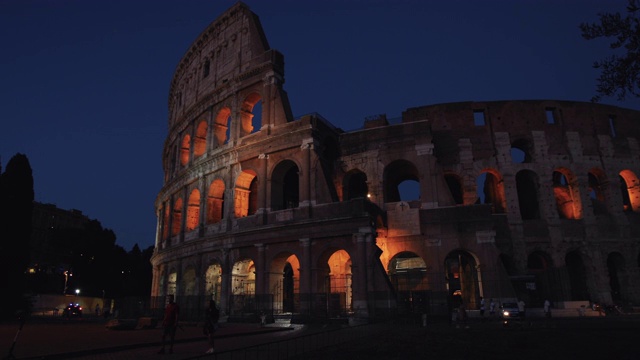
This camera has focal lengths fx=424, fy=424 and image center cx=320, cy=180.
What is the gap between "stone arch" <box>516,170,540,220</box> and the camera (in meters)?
27.4

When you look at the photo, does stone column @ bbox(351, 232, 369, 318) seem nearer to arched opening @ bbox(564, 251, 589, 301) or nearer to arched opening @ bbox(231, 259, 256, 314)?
arched opening @ bbox(231, 259, 256, 314)

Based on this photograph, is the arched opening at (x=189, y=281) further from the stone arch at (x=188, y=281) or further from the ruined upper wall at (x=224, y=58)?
the ruined upper wall at (x=224, y=58)

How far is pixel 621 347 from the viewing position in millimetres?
8930

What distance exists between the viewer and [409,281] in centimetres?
2566

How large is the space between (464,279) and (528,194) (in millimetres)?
7174

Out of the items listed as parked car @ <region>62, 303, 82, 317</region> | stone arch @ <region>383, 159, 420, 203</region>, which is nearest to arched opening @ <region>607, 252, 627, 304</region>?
stone arch @ <region>383, 159, 420, 203</region>

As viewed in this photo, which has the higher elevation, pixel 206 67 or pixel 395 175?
pixel 206 67

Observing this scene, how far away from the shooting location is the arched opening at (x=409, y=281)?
21.1 meters

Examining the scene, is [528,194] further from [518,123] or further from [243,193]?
[243,193]

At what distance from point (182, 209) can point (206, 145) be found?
5.06 meters

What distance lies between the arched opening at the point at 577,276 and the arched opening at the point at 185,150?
2806 cm

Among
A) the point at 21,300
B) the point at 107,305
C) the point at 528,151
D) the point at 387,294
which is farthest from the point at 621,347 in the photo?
the point at 107,305

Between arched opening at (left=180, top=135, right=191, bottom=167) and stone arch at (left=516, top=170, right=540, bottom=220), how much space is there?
24.7m

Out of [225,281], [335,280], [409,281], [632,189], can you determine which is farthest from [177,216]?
[632,189]
